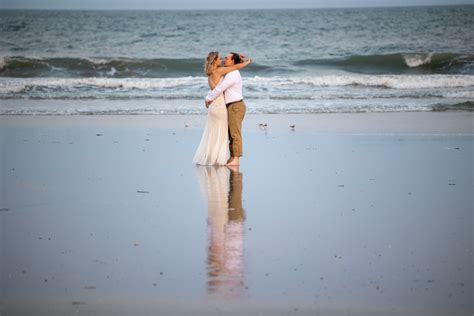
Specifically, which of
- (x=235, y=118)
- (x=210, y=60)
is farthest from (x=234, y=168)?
(x=210, y=60)

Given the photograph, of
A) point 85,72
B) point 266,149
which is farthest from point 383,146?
point 85,72

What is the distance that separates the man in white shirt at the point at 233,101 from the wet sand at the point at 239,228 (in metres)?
0.24

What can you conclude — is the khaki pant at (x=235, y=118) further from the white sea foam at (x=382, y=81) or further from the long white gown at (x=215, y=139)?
the white sea foam at (x=382, y=81)

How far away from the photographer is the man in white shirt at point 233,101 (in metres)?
10.2

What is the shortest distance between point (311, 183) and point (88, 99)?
11323 millimetres

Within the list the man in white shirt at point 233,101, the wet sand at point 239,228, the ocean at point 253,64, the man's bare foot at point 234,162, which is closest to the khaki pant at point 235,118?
the man in white shirt at point 233,101

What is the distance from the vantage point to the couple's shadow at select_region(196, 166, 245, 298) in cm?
515

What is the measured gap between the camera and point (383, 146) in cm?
1113

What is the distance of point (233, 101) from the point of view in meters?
10.4

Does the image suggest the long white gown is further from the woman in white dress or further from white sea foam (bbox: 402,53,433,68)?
white sea foam (bbox: 402,53,433,68)

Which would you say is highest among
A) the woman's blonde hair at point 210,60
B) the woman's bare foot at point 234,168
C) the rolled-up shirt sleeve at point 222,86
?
the woman's blonde hair at point 210,60

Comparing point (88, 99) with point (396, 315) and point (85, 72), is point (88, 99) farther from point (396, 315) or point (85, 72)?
point (396, 315)

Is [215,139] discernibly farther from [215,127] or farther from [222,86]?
[222,86]

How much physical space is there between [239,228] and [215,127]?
151 inches
